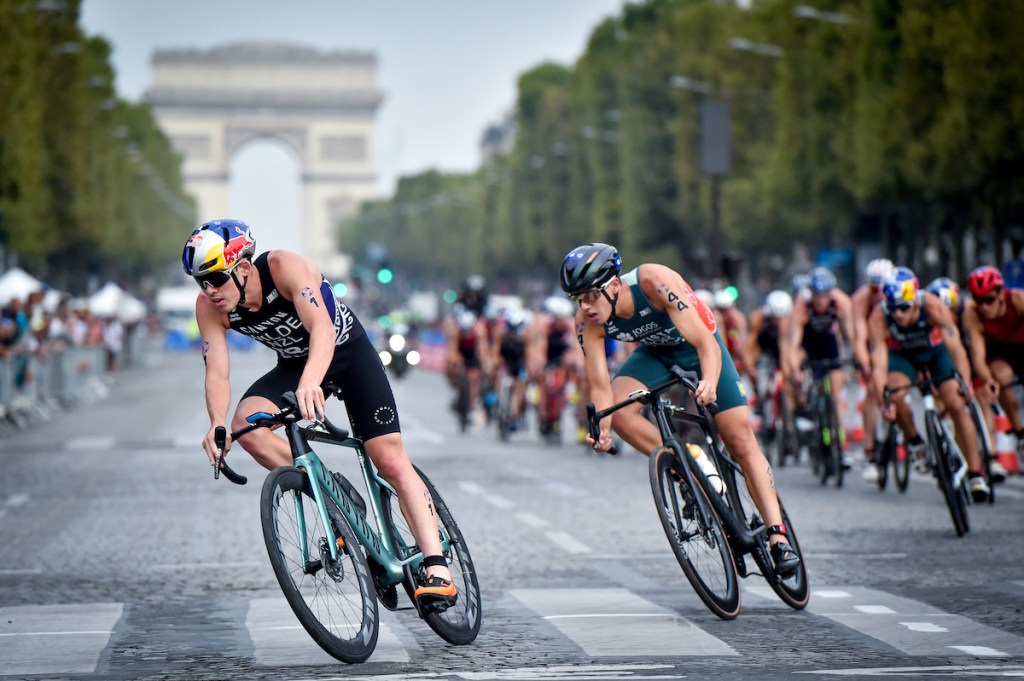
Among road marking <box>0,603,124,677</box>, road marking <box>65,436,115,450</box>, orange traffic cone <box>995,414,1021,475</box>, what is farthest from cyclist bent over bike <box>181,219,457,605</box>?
road marking <box>65,436,115,450</box>

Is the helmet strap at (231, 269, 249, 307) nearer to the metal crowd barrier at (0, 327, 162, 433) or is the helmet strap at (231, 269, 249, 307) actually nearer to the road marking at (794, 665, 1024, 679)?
the road marking at (794, 665, 1024, 679)

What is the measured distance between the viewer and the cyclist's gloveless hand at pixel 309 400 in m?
7.82

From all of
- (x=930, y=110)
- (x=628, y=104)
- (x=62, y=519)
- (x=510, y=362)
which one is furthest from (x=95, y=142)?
(x=62, y=519)

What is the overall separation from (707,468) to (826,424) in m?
8.36

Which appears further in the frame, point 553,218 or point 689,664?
point 553,218

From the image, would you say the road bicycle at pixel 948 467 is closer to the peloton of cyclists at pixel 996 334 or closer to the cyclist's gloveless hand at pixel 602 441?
the peloton of cyclists at pixel 996 334

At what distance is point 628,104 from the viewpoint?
66125 millimetres

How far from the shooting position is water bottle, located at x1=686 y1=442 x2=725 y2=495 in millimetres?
9531

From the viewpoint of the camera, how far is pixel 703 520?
941 cm

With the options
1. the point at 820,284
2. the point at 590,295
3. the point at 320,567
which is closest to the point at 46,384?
the point at 820,284

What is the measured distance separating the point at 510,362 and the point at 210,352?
17386mm

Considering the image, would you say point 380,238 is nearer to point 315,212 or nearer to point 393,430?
Result: point 315,212

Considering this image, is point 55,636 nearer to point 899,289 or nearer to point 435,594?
point 435,594

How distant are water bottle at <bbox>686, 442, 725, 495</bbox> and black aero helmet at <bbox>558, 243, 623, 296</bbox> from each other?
887mm
